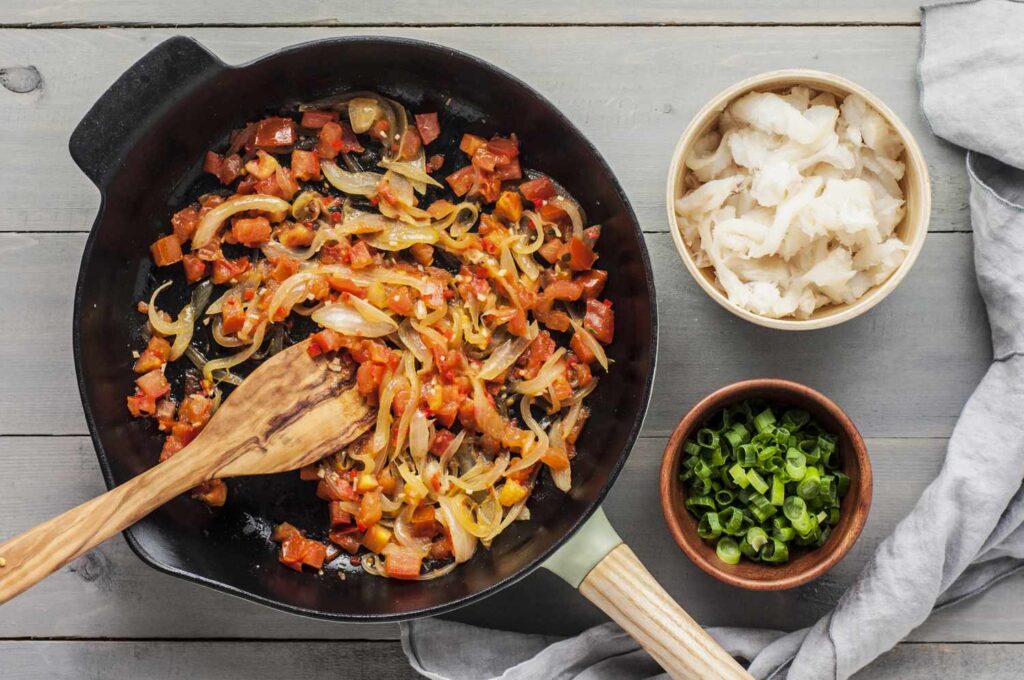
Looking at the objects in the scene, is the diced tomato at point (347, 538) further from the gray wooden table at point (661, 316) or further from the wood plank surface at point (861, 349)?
the wood plank surface at point (861, 349)

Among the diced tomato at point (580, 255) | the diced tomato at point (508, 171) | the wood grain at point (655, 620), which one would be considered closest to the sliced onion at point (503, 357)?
the diced tomato at point (580, 255)

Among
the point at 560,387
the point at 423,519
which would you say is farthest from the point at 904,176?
the point at 423,519

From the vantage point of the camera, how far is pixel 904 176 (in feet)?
8.02

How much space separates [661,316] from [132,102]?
4.94 feet

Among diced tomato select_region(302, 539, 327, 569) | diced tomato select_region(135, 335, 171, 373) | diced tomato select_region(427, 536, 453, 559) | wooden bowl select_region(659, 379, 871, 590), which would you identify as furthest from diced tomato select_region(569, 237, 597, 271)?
diced tomato select_region(135, 335, 171, 373)

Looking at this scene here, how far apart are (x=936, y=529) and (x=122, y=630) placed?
2.32 meters

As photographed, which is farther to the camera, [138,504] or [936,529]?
[936,529]

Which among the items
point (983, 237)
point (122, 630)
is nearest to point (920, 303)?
point (983, 237)

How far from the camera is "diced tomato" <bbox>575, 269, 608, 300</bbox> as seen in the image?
2521 millimetres

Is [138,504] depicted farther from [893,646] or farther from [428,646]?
[893,646]

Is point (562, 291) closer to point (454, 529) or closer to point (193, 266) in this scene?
point (454, 529)

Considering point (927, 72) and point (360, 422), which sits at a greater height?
point (927, 72)

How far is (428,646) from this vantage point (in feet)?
8.65

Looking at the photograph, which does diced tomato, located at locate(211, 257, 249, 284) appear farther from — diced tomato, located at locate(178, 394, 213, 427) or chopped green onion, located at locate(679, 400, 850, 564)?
chopped green onion, located at locate(679, 400, 850, 564)
